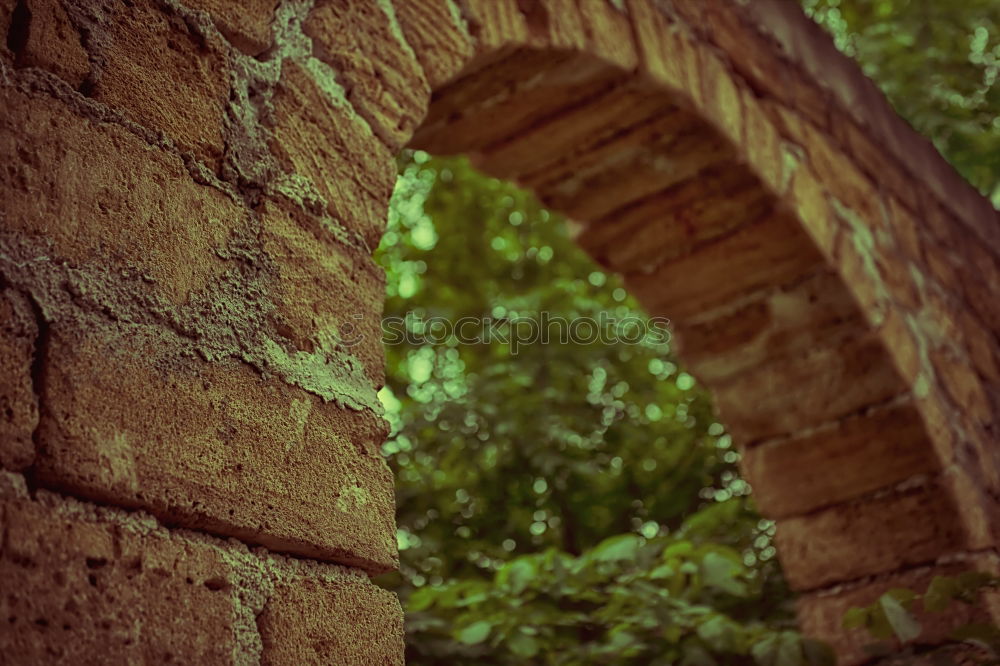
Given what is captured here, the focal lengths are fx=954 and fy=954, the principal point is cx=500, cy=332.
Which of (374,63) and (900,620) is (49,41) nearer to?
(374,63)

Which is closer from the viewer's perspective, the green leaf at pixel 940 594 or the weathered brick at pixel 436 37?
the weathered brick at pixel 436 37

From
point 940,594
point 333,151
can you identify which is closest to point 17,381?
point 333,151

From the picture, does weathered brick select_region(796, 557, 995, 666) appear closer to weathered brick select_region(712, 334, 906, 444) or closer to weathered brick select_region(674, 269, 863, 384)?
weathered brick select_region(712, 334, 906, 444)

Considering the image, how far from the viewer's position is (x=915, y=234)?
3.28m

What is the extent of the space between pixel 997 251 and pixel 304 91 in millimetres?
3451

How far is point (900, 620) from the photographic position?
199cm

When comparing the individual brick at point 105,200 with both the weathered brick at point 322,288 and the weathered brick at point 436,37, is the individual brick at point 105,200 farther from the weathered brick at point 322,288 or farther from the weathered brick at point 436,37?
the weathered brick at point 436,37

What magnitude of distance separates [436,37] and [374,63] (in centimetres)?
21

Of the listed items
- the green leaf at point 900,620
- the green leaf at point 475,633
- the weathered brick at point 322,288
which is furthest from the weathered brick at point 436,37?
the green leaf at point 900,620

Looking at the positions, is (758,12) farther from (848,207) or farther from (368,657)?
(368,657)

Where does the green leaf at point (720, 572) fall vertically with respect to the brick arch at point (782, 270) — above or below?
below

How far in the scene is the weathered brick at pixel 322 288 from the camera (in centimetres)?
109

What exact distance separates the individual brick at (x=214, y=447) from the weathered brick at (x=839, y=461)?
2.00 meters

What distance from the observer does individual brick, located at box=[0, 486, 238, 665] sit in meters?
0.74
